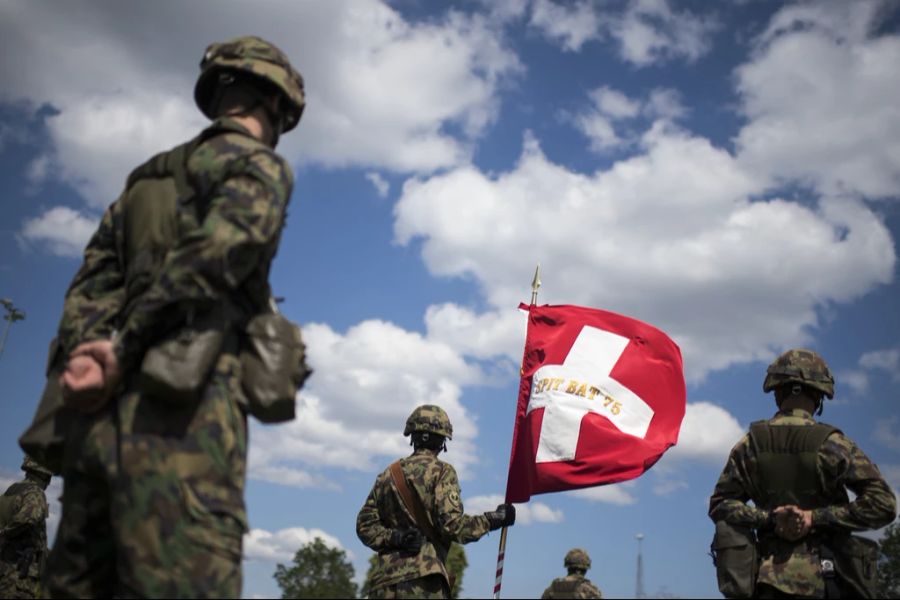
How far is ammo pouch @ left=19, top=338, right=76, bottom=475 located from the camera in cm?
307

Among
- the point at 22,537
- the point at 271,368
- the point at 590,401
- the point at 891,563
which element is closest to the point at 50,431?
the point at 271,368

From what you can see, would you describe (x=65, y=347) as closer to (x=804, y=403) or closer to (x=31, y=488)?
(x=804, y=403)

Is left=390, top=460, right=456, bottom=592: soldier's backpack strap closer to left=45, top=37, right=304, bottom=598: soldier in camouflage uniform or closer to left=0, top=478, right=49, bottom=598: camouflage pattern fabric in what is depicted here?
left=45, top=37, right=304, bottom=598: soldier in camouflage uniform

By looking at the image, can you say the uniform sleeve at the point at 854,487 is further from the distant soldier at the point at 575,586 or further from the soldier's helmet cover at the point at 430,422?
the distant soldier at the point at 575,586

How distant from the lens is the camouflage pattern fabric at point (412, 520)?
23.9ft

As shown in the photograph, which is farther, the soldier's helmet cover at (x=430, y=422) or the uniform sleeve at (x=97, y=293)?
the soldier's helmet cover at (x=430, y=422)

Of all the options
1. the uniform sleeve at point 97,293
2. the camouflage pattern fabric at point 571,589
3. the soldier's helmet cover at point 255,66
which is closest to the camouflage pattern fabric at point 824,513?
the soldier's helmet cover at point 255,66

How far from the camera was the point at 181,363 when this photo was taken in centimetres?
279

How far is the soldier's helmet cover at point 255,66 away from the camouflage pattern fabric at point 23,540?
8037 millimetres

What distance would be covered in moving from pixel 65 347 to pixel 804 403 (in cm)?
516

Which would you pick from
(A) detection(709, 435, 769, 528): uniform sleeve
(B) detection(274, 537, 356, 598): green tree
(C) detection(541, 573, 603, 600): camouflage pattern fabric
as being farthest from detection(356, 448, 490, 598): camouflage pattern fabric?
(B) detection(274, 537, 356, 598): green tree

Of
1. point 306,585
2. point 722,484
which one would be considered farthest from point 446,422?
point 306,585

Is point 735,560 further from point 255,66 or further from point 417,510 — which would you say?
point 255,66

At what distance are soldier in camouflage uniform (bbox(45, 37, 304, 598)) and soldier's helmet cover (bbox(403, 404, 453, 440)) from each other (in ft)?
16.0
